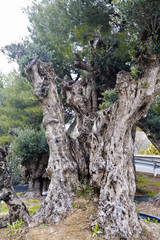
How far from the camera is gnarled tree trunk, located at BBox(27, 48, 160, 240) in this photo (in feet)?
12.6

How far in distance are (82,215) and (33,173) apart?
20.6ft

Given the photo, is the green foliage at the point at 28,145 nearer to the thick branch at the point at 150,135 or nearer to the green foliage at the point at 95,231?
the thick branch at the point at 150,135

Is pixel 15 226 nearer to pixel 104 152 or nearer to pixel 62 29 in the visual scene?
pixel 104 152

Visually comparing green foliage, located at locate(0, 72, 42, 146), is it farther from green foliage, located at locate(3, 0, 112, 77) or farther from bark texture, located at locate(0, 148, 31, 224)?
bark texture, located at locate(0, 148, 31, 224)

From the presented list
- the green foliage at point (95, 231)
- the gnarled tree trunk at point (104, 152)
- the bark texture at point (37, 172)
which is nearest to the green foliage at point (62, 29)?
the gnarled tree trunk at point (104, 152)

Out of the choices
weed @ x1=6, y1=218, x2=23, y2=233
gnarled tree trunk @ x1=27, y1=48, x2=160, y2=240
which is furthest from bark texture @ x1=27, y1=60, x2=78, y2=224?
weed @ x1=6, y1=218, x2=23, y2=233

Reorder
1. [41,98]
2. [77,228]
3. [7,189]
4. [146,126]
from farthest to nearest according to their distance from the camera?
[146,126], [41,98], [7,189], [77,228]

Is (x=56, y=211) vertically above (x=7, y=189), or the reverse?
(x=7, y=189)

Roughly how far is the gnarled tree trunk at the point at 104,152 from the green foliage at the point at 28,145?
401 cm

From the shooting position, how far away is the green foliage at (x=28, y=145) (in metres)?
9.03

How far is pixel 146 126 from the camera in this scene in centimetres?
736

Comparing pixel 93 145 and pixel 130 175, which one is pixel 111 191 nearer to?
pixel 130 175

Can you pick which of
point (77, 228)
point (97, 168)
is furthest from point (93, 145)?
point (77, 228)

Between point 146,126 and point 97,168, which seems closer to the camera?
point 97,168
